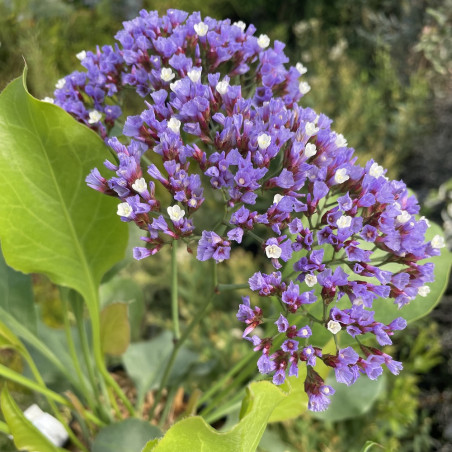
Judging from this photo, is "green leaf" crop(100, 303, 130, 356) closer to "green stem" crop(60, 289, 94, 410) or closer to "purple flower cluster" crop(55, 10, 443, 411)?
"green stem" crop(60, 289, 94, 410)

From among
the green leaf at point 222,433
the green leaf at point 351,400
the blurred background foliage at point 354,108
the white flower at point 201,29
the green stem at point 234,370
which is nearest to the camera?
the green leaf at point 222,433

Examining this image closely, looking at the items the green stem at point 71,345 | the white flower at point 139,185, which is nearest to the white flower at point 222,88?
the white flower at point 139,185

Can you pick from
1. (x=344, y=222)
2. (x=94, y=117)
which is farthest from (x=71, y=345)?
(x=344, y=222)

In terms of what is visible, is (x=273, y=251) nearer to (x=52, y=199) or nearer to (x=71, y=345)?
(x=52, y=199)

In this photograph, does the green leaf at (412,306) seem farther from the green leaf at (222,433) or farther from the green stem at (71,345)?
the green stem at (71,345)

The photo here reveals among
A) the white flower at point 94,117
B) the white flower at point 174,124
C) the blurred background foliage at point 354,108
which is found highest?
the white flower at point 174,124

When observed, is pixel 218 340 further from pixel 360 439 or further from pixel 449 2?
pixel 449 2

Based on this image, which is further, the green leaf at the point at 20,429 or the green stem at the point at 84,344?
the green stem at the point at 84,344

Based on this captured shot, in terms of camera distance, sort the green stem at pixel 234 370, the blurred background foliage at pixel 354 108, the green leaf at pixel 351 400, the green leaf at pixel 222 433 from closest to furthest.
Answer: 1. the green leaf at pixel 222 433
2. the green stem at pixel 234 370
3. the green leaf at pixel 351 400
4. the blurred background foliage at pixel 354 108
